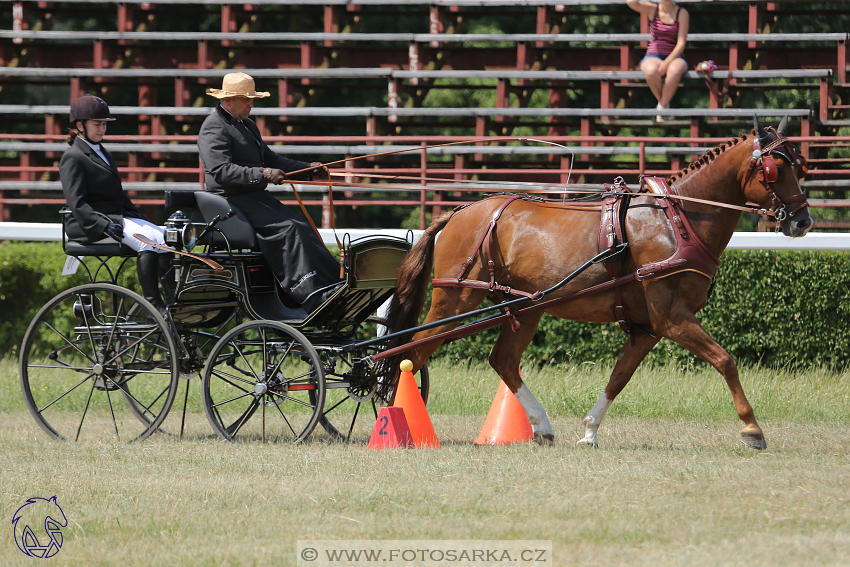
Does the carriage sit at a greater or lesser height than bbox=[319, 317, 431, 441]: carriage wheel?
greater

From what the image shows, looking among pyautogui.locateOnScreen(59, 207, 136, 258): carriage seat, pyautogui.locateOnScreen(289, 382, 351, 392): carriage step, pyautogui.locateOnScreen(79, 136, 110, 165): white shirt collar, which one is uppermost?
pyautogui.locateOnScreen(79, 136, 110, 165): white shirt collar

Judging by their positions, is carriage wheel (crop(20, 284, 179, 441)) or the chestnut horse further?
carriage wheel (crop(20, 284, 179, 441))

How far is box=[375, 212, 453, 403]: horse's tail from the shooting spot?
21.0 ft

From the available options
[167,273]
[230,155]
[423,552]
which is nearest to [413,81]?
[230,155]

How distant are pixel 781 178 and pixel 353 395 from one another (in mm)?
2964

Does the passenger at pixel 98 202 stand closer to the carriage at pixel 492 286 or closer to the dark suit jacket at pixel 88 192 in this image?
the dark suit jacket at pixel 88 192

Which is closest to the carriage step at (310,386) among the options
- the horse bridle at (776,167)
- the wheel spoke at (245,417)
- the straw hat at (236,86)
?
the wheel spoke at (245,417)

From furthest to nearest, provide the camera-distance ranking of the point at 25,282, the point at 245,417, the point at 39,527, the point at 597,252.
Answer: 1. the point at 25,282
2. the point at 245,417
3. the point at 597,252
4. the point at 39,527

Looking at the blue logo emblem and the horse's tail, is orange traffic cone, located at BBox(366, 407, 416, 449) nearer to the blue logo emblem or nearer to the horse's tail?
the horse's tail

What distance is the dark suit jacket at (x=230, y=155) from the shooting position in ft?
20.6

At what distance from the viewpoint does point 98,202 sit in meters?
6.67

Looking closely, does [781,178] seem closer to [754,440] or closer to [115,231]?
[754,440]

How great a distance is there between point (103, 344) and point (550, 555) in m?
3.94

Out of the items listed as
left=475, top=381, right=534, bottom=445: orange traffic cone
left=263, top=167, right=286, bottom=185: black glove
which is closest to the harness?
left=475, top=381, right=534, bottom=445: orange traffic cone
